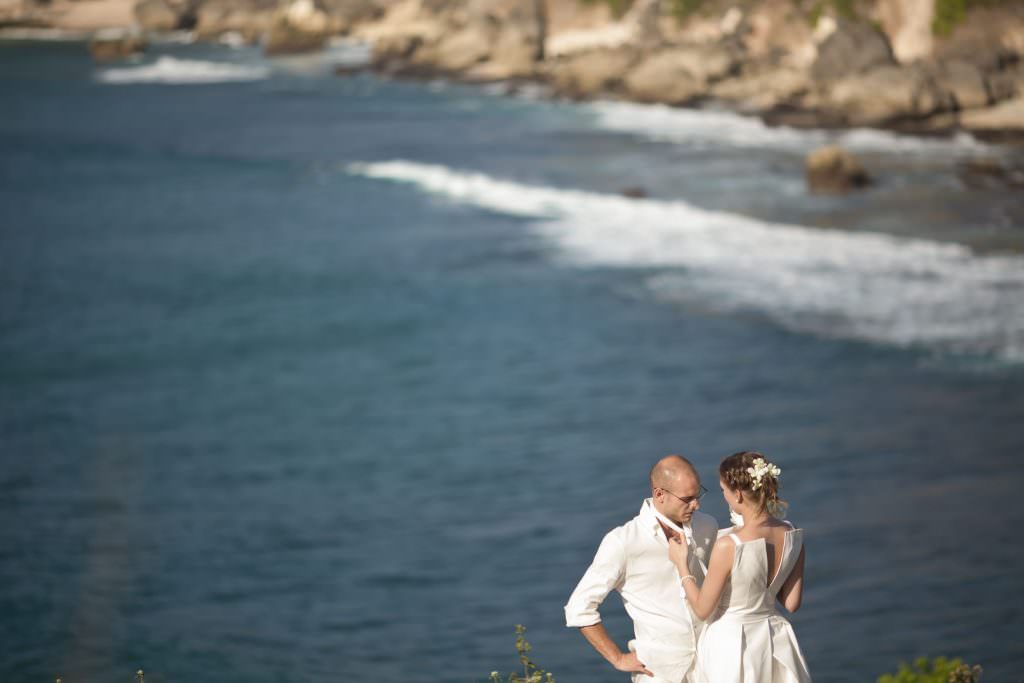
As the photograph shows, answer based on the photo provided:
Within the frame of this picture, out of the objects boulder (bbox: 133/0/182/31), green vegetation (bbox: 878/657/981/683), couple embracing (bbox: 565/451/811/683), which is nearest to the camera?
green vegetation (bbox: 878/657/981/683)

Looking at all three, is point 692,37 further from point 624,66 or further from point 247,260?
point 247,260

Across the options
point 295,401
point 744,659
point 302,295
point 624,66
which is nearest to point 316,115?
point 624,66

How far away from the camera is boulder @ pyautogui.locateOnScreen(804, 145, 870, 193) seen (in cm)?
3659

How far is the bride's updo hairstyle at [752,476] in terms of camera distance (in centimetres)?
523

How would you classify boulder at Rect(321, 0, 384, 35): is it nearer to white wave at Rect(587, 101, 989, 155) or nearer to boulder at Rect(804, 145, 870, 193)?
white wave at Rect(587, 101, 989, 155)

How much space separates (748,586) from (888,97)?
1752 inches

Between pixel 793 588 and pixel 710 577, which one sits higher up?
pixel 710 577

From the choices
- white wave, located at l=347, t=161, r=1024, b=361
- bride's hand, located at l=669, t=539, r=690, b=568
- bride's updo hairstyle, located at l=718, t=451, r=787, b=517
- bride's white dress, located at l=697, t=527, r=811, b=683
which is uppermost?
bride's updo hairstyle, located at l=718, t=451, r=787, b=517

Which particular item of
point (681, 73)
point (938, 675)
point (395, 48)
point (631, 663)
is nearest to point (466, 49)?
point (395, 48)

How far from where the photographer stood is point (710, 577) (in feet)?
17.6

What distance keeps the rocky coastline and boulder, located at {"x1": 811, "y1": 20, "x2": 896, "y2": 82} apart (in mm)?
57

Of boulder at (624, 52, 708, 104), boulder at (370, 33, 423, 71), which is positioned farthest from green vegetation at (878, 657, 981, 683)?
boulder at (370, 33, 423, 71)

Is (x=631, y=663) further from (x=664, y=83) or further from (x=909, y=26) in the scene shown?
(x=664, y=83)

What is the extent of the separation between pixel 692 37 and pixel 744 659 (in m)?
63.1
